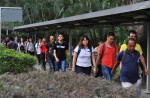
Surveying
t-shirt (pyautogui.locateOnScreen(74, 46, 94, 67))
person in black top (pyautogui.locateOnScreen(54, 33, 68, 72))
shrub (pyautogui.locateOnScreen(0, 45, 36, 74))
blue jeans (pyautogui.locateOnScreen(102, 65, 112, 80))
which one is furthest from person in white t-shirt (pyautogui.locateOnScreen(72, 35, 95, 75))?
shrub (pyautogui.locateOnScreen(0, 45, 36, 74))

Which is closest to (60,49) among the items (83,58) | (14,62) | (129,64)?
(14,62)

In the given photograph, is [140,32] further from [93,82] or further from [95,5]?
[95,5]

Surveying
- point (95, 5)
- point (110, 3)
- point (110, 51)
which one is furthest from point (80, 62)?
point (95, 5)

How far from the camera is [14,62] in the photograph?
13031mm

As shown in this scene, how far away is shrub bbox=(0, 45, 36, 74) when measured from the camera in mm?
12788

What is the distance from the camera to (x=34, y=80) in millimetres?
6711

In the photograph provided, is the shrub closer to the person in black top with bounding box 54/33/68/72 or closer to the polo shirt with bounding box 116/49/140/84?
the person in black top with bounding box 54/33/68/72

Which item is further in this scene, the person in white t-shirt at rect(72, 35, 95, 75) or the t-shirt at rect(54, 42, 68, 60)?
the t-shirt at rect(54, 42, 68, 60)

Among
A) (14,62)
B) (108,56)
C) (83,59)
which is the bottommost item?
(14,62)

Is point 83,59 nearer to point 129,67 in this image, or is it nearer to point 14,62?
point 129,67

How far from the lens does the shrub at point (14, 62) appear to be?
42.0ft

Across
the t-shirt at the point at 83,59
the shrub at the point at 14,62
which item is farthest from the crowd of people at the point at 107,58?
the shrub at the point at 14,62

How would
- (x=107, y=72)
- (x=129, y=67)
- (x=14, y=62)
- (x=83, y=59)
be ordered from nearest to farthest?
(x=129, y=67) → (x=107, y=72) → (x=83, y=59) → (x=14, y=62)

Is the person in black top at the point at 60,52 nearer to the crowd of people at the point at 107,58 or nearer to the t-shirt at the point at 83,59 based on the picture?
the crowd of people at the point at 107,58
